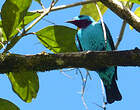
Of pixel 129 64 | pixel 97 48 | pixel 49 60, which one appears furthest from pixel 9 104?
pixel 97 48

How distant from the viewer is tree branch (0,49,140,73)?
2.22 metres

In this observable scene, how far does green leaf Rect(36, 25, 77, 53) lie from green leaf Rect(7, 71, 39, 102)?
30 cm

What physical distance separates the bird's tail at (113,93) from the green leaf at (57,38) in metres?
1.10

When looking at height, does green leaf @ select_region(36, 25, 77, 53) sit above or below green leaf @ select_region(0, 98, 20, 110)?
above

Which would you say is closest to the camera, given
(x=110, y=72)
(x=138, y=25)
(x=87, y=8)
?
(x=138, y=25)

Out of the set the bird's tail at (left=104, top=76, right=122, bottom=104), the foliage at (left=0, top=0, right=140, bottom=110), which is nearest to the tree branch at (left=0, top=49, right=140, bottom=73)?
the foliage at (left=0, top=0, right=140, bottom=110)

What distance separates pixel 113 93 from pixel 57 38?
1264 millimetres

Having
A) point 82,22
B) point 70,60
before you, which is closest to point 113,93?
point 82,22

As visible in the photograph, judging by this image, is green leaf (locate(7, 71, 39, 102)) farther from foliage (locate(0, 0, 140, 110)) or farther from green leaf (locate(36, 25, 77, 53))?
green leaf (locate(36, 25, 77, 53))

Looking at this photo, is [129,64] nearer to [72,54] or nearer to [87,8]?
[72,54]

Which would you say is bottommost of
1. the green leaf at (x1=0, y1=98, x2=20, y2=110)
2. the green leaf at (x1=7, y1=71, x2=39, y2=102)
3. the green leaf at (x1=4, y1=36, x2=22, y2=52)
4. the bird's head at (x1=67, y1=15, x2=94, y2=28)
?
the green leaf at (x1=0, y1=98, x2=20, y2=110)

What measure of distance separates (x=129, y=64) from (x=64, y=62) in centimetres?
50

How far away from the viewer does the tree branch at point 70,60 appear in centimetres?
222

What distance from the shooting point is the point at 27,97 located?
2814mm
